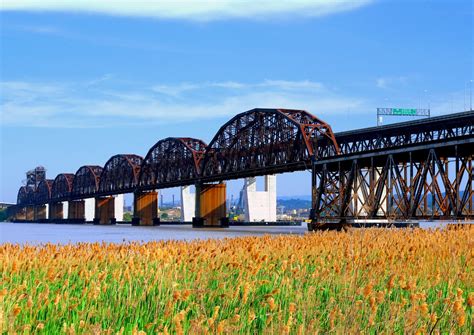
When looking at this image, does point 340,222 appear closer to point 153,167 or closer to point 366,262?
point 366,262

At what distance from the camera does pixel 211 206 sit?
143500mm

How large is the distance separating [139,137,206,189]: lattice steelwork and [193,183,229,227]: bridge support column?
5.76 metres

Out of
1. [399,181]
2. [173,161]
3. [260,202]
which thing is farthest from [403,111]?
[399,181]

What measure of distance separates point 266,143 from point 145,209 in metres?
65.9

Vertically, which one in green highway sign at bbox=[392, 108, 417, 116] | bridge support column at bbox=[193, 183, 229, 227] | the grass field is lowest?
the grass field

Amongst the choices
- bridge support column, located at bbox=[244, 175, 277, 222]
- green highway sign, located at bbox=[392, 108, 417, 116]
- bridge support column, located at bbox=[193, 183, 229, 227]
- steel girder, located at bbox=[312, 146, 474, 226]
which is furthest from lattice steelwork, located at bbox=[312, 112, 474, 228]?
green highway sign, located at bbox=[392, 108, 417, 116]

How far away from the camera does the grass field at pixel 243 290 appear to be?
31.9 ft

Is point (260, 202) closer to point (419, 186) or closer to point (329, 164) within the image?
point (329, 164)

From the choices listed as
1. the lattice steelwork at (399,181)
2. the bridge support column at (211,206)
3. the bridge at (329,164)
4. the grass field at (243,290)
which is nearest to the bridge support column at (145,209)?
the bridge at (329,164)

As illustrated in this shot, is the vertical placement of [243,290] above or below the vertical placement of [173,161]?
below

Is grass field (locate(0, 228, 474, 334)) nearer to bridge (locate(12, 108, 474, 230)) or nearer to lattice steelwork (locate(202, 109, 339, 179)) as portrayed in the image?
bridge (locate(12, 108, 474, 230))

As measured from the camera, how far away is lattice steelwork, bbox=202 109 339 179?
108m

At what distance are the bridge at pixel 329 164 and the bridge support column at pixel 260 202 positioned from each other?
1830cm

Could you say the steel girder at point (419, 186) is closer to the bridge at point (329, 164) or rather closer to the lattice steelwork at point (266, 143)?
the bridge at point (329, 164)
